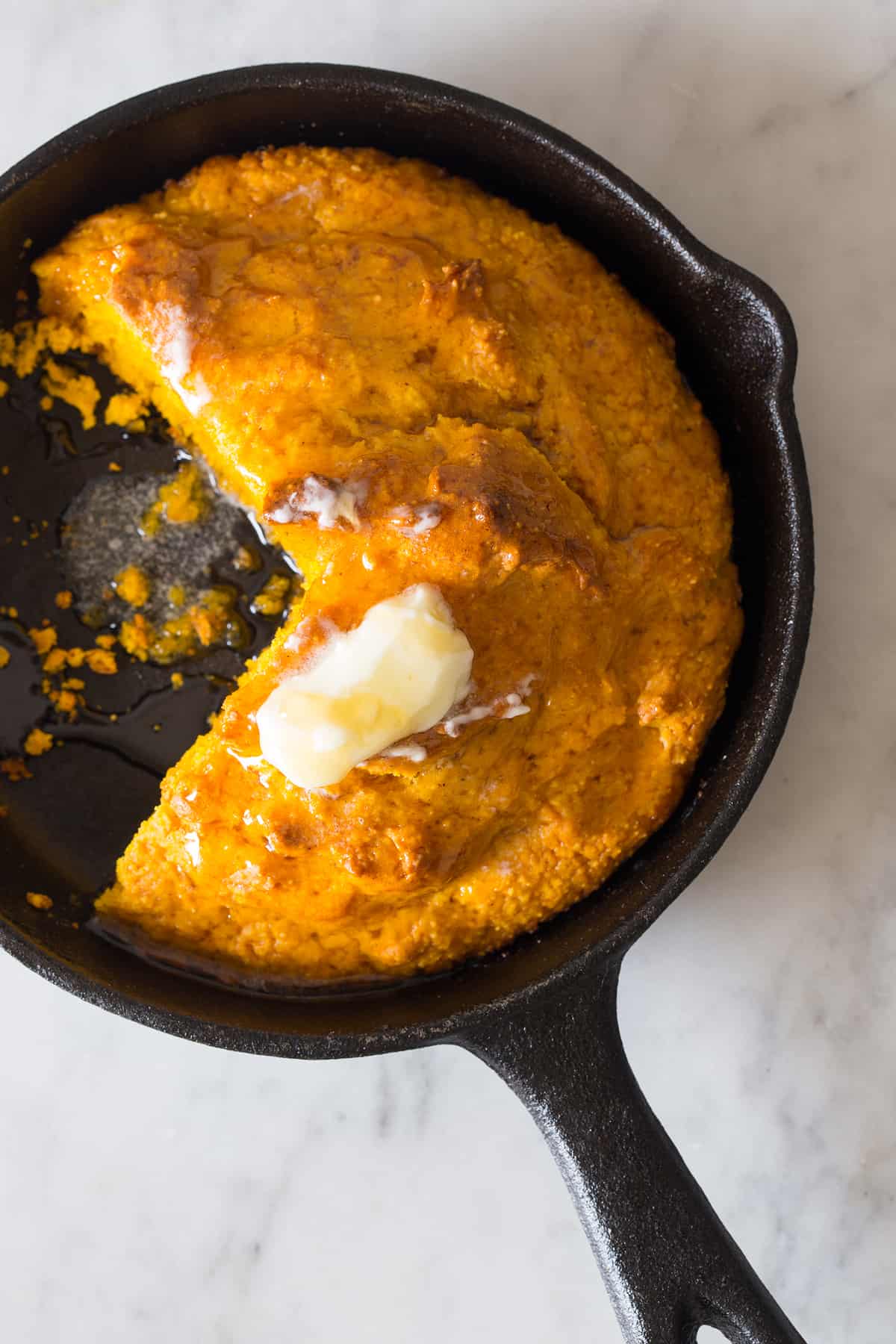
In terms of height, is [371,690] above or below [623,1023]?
above

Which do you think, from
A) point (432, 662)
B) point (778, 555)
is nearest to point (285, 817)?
point (432, 662)

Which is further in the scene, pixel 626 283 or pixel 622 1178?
pixel 626 283

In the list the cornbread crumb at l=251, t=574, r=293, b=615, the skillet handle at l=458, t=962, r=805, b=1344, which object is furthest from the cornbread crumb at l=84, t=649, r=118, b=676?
the skillet handle at l=458, t=962, r=805, b=1344

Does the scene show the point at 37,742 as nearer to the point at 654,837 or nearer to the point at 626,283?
the point at 654,837

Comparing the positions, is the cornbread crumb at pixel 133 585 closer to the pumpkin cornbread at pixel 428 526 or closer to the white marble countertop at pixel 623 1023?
the pumpkin cornbread at pixel 428 526

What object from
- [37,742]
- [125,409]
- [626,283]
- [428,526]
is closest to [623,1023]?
[428,526]

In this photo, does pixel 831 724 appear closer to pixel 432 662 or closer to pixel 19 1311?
pixel 432 662

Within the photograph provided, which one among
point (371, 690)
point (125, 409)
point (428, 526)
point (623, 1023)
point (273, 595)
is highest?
point (125, 409)

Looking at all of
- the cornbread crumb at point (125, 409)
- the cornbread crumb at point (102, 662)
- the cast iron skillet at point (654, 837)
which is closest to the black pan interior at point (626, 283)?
the cast iron skillet at point (654, 837)
